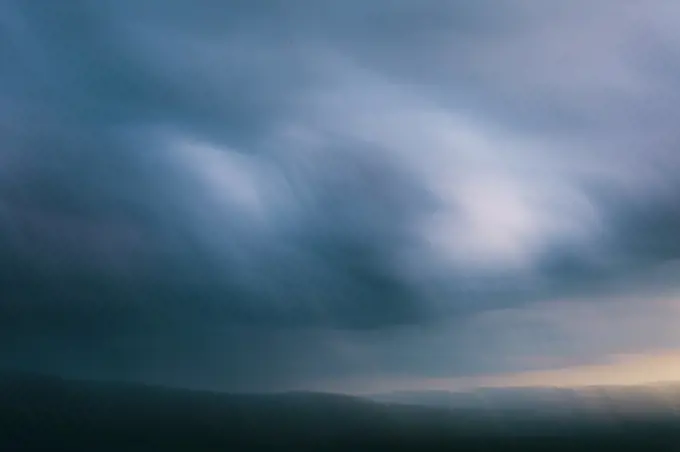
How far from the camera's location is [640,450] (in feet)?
626

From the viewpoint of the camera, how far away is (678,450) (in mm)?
183375

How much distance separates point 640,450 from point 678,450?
925 cm
